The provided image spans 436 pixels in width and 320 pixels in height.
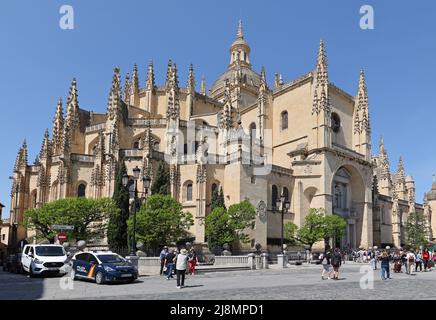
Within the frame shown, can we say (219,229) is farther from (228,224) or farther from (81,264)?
(81,264)

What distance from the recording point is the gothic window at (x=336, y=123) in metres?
47.0

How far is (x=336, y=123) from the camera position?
47.7 metres

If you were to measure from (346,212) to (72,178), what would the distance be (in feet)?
92.5

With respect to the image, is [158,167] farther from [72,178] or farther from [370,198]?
[370,198]

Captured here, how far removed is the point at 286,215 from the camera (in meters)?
41.7

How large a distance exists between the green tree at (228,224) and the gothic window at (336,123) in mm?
17931

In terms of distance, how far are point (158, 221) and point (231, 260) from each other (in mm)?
5955

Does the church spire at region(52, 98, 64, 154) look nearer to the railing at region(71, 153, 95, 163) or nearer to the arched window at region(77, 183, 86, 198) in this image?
the railing at region(71, 153, 95, 163)

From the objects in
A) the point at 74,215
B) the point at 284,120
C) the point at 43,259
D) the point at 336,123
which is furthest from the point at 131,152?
the point at 336,123

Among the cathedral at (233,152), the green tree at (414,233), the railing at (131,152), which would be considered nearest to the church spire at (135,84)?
the cathedral at (233,152)

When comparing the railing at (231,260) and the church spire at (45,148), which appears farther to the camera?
the church spire at (45,148)

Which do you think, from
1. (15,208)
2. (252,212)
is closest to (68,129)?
(15,208)

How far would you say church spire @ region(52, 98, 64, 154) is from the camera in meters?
42.8

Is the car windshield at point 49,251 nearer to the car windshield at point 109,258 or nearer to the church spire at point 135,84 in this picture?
the car windshield at point 109,258
